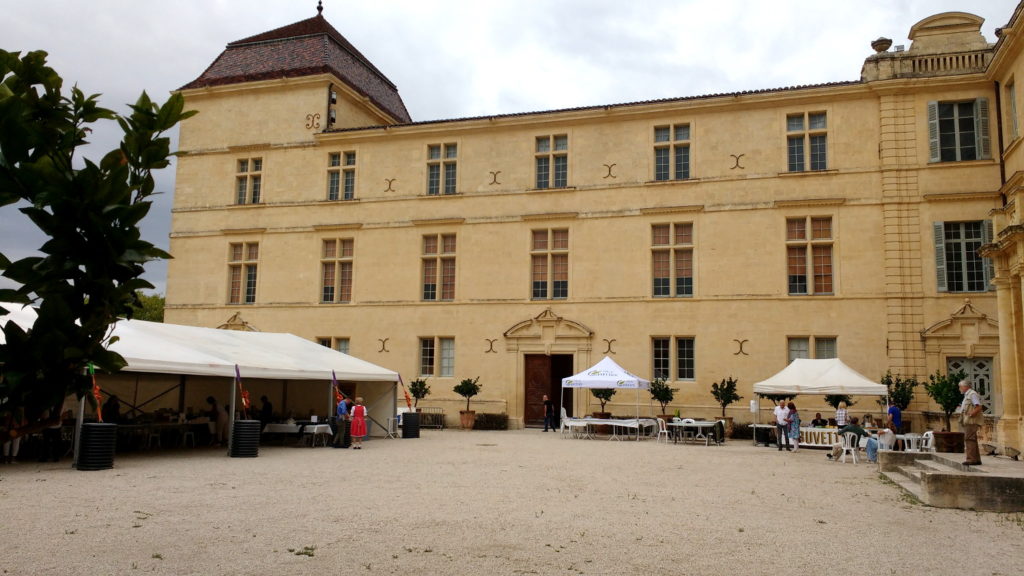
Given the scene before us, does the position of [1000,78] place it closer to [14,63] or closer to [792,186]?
[792,186]

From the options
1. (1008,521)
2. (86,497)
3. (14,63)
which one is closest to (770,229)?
(1008,521)

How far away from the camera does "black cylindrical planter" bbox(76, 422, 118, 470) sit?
12555 millimetres

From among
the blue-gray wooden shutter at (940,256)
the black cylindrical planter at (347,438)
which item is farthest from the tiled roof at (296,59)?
the blue-gray wooden shutter at (940,256)

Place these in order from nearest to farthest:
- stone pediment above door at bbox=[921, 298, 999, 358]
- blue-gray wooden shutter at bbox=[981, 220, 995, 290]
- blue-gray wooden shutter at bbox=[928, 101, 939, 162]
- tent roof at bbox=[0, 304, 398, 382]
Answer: tent roof at bbox=[0, 304, 398, 382]
stone pediment above door at bbox=[921, 298, 999, 358]
blue-gray wooden shutter at bbox=[981, 220, 995, 290]
blue-gray wooden shutter at bbox=[928, 101, 939, 162]

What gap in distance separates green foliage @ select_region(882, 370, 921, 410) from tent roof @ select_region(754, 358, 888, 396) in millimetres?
2665

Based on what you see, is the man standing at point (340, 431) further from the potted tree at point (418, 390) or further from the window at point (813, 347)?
the window at point (813, 347)

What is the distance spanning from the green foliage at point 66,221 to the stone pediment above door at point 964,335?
2323 centimetres

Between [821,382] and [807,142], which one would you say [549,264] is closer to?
[807,142]

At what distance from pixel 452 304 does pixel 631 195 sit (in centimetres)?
693

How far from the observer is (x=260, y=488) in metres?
10.7

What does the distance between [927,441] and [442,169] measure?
17.0 metres

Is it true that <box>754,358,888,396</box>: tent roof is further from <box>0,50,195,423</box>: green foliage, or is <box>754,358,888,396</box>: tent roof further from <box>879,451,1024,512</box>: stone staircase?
<box>0,50,195,423</box>: green foliage

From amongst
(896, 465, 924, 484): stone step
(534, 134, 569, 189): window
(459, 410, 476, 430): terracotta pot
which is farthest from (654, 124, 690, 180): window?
(896, 465, 924, 484): stone step

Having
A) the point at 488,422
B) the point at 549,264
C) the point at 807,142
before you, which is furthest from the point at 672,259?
the point at 488,422
